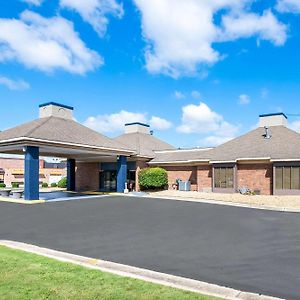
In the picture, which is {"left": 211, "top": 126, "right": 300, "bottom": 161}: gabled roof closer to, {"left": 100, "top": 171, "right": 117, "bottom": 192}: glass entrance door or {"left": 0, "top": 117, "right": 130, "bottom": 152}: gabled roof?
{"left": 0, "top": 117, "right": 130, "bottom": 152}: gabled roof

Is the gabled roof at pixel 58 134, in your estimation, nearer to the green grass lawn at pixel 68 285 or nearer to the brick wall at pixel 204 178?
the brick wall at pixel 204 178

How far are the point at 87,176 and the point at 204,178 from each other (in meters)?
14.1

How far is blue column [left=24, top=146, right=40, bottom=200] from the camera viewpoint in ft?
69.6

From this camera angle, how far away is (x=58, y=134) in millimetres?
24125

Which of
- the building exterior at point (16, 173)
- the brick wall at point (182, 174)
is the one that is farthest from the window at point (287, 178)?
the building exterior at point (16, 173)

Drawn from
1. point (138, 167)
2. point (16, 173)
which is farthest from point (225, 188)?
point (16, 173)

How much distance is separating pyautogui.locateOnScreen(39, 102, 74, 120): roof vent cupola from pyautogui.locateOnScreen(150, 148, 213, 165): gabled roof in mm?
10516

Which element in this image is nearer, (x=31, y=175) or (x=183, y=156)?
(x=31, y=175)

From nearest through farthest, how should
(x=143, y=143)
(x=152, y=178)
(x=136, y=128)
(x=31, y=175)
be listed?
(x=31, y=175) → (x=152, y=178) → (x=143, y=143) → (x=136, y=128)

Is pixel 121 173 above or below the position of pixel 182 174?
above

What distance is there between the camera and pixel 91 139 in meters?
26.9

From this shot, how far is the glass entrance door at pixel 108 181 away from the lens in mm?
33688

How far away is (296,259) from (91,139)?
70.5ft

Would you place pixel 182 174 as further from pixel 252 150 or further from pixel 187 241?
pixel 187 241
